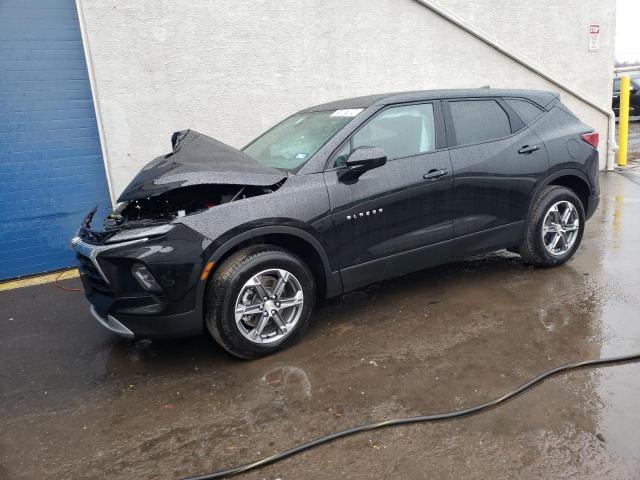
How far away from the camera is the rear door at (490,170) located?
438cm

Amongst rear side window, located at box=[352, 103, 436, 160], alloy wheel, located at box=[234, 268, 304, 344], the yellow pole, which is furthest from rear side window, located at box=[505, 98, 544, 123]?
the yellow pole

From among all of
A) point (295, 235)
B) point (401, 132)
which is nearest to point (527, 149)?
point (401, 132)

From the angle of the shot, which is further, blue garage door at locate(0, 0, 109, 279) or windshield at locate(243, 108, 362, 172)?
blue garage door at locate(0, 0, 109, 279)

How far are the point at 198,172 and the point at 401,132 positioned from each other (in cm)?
166

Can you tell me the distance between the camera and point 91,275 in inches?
142

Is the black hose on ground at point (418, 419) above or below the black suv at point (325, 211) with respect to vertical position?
below

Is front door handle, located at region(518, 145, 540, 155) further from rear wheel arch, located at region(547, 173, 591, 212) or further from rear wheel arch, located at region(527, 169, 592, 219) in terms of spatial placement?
rear wheel arch, located at region(547, 173, 591, 212)

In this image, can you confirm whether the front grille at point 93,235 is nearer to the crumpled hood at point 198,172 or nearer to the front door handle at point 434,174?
the crumpled hood at point 198,172

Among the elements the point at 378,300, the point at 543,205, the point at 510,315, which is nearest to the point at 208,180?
the point at 378,300

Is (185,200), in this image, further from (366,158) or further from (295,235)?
(366,158)

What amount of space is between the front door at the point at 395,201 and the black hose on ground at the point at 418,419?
130cm

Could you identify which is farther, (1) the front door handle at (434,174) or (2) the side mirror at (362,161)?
(1) the front door handle at (434,174)

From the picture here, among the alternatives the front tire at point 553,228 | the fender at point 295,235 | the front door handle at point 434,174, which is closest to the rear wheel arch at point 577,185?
the front tire at point 553,228

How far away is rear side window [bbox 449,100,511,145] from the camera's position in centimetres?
446
